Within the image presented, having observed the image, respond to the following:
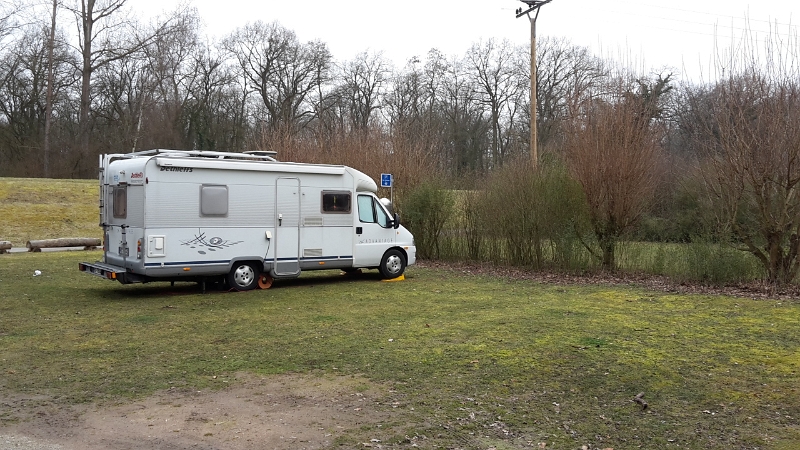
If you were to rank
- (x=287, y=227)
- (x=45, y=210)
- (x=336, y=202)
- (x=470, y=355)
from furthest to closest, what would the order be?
1. (x=45, y=210)
2. (x=336, y=202)
3. (x=287, y=227)
4. (x=470, y=355)

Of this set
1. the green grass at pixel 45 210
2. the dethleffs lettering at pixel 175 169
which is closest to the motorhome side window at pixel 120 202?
the dethleffs lettering at pixel 175 169

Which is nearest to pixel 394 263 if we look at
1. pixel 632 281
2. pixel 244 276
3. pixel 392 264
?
pixel 392 264

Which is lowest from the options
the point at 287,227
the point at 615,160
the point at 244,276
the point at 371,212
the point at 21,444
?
the point at 21,444

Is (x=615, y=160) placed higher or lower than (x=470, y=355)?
higher

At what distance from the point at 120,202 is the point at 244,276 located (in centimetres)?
259

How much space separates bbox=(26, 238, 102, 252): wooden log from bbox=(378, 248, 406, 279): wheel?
1291 cm

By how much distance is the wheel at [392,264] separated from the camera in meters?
15.0

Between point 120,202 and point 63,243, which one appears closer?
point 120,202

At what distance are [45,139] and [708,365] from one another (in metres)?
40.7

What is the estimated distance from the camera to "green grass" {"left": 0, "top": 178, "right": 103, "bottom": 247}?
2650cm

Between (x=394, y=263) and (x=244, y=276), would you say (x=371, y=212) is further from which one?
(x=244, y=276)

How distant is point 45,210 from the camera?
28594 mm

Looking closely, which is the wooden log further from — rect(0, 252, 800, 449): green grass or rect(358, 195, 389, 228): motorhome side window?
rect(358, 195, 389, 228): motorhome side window

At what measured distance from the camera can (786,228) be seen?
41.6ft
